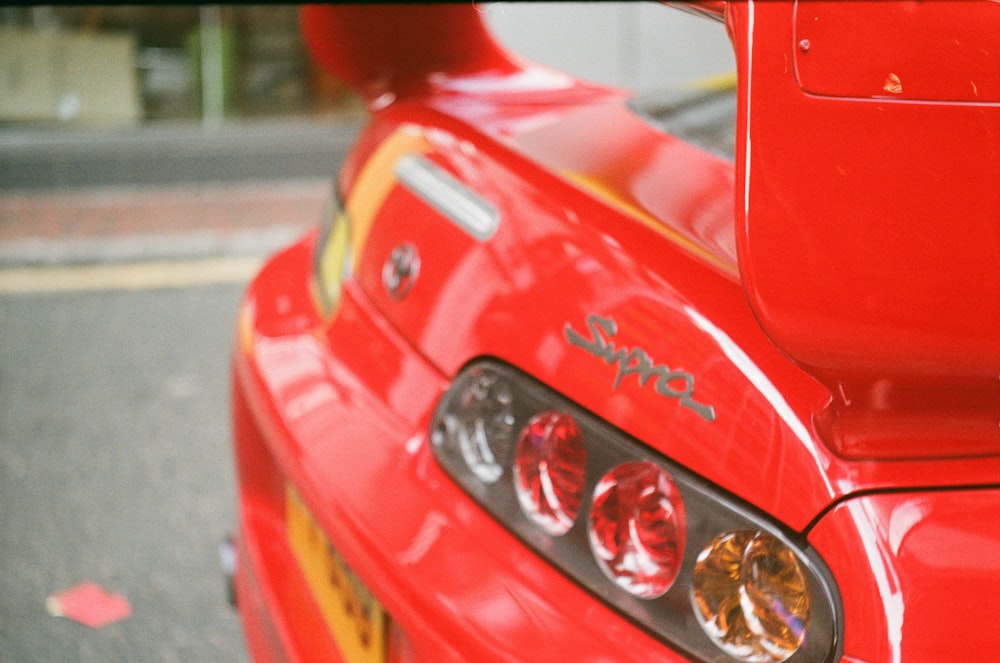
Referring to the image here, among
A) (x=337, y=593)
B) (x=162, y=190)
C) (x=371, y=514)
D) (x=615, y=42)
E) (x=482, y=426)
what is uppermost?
(x=482, y=426)

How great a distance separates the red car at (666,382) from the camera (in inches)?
36.2

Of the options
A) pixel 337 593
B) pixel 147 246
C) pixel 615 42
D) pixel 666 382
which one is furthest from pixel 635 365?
pixel 615 42

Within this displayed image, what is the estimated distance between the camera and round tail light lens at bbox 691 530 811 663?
3.70 ft

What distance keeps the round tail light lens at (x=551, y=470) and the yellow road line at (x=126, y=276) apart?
3.74 meters

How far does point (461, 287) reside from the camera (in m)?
1.51

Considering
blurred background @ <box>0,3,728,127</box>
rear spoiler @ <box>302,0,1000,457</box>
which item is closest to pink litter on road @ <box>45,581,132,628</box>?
rear spoiler @ <box>302,0,1000,457</box>

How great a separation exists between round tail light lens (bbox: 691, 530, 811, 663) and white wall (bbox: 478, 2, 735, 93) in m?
6.54

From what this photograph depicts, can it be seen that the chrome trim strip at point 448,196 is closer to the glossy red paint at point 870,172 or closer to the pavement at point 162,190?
the glossy red paint at point 870,172

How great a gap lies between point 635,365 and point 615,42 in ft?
21.9

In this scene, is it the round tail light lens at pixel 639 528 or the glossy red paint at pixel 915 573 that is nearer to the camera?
the glossy red paint at pixel 915 573

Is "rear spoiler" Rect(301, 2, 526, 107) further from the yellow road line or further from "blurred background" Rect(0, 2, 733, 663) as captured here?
the yellow road line

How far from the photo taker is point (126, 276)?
4930 mm

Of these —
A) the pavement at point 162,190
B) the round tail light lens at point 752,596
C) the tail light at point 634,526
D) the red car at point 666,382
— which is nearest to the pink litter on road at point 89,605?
the red car at point 666,382

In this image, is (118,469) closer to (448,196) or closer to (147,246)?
(448,196)
